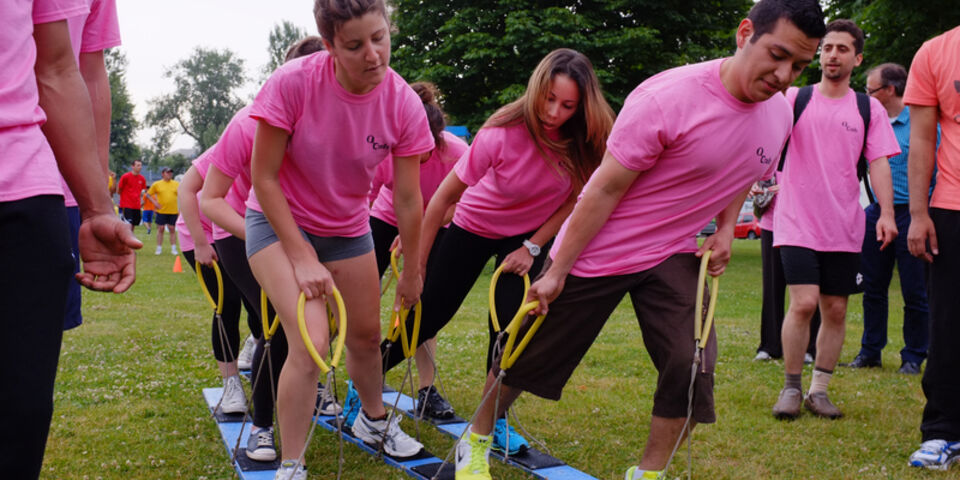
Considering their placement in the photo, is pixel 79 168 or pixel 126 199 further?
pixel 126 199

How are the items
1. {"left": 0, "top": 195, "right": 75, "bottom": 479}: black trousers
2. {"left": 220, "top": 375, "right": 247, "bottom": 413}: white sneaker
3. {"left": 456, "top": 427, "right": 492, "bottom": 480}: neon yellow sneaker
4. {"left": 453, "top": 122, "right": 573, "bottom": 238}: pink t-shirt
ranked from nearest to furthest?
{"left": 0, "top": 195, "right": 75, "bottom": 479}: black trousers < {"left": 456, "top": 427, "right": 492, "bottom": 480}: neon yellow sneaker < {"left": 453, "top": 122, "right": 573, "bottom": 238}: pink t-shirt < {"left": 220, "top": 375, "right": 247, "bottom": 413}: white sneaker

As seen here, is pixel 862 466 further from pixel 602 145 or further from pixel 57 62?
pixel 57 62

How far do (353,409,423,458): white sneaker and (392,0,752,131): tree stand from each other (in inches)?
594

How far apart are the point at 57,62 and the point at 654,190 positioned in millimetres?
2119

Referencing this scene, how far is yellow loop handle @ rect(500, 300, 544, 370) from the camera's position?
326cm

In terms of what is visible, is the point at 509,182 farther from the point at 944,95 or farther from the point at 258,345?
the point at 944,95

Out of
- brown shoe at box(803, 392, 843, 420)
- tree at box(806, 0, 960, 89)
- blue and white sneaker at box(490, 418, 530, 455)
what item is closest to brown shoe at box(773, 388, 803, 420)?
brown shoe at box(803, 392, 843, 420)

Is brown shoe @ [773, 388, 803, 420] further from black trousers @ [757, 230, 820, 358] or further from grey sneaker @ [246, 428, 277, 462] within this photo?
grey sneaker @ [246, 428, 277, 462]

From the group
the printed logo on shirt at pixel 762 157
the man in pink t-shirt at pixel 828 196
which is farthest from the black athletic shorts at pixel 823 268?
the printed logo on shirt at pixel 762 157

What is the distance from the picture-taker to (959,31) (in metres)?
3.93

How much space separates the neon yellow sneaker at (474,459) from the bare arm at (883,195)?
2.66m

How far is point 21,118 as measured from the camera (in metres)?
1.70

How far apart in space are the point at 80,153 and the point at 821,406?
4586 mm

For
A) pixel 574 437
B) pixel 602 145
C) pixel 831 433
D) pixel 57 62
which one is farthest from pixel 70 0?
pixel 831 433
